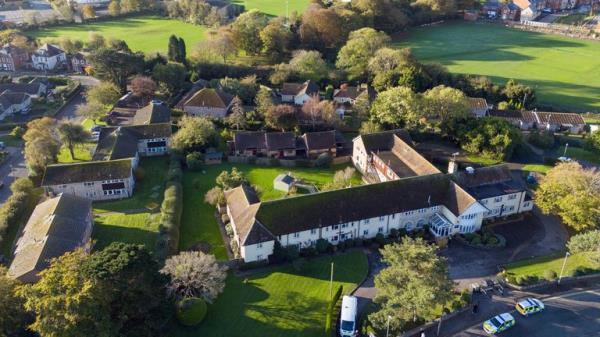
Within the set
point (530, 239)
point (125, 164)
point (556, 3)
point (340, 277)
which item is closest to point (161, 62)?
point (125, 164)

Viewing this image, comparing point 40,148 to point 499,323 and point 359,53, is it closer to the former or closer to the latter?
point 499,323

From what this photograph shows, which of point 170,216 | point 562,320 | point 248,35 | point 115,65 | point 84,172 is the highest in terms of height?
point 248,35

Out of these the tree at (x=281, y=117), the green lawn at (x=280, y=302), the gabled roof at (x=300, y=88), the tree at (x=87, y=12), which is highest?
the tree at (x=87, y=12)

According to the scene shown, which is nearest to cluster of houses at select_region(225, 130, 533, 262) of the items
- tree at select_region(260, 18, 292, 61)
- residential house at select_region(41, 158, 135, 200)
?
residential house at select_region(41, 158, 135, 200)

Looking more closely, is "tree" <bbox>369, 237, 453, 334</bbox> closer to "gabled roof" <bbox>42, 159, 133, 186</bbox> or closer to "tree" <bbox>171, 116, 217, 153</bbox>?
"gabled roof" <bbox>42, 159, 133, 186</bbox>

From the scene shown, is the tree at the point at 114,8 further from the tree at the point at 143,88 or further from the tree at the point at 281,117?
the tree at the point at 281,117

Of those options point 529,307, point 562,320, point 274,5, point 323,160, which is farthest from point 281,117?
point 274,5

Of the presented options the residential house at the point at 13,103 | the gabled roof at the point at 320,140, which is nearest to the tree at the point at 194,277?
the gabled roof at the point at 320,140
